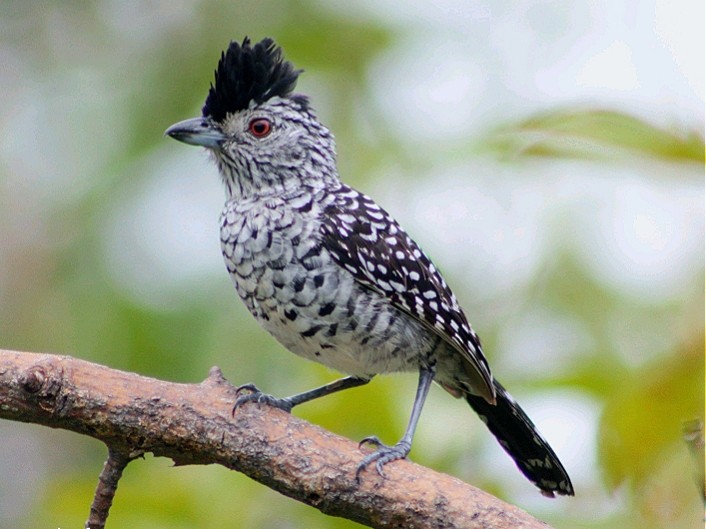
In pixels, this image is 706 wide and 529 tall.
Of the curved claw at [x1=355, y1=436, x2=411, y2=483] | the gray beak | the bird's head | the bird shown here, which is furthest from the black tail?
the gray beak

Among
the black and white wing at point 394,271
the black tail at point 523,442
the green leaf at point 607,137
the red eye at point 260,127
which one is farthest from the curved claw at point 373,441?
the red eye at point 260,127

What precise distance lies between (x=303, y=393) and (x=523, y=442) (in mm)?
1041

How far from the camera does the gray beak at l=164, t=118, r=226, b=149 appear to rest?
4.75m

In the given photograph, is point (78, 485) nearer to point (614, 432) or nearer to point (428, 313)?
point (428, 313)

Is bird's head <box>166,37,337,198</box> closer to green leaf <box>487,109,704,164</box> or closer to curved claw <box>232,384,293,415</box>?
curved claw <box>232,384,293,415</box>

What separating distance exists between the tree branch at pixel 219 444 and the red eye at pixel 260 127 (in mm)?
1561

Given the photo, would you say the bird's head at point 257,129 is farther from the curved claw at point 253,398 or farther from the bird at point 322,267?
the curved claw at point 253,398

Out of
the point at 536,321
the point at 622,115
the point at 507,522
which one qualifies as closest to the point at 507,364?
the point at 536,321

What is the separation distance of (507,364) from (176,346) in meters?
2.22

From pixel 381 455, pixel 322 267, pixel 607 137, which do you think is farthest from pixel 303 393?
pixel 607 137

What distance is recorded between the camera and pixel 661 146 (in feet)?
9.89

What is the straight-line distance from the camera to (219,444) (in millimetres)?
3600

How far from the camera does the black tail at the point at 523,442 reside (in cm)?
463

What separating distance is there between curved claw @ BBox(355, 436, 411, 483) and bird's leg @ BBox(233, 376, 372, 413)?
399mm
